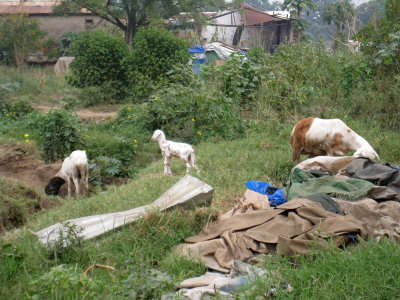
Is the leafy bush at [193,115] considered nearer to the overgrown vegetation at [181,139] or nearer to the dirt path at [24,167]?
the overgrown vegetation at [181,139]

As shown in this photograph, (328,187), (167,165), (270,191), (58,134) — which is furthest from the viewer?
(58,134)

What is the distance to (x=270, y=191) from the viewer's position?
5.41 metres

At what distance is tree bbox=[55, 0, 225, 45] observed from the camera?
23188 mm

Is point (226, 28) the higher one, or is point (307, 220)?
point (226, 28)

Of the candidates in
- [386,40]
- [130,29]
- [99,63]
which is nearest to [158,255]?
[386,40]

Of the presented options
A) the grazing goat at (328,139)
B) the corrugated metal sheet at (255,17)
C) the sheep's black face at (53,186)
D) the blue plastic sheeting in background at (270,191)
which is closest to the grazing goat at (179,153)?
the blue plastic sheeting in background at (270,191)

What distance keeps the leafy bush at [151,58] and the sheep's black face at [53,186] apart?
20.4ft

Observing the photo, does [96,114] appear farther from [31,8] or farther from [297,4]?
[297,4]

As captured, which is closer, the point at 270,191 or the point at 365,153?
the point at 270,191

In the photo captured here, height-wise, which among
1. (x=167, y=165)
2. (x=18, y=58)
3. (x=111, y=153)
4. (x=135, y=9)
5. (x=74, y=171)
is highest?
(x=135, y=9)

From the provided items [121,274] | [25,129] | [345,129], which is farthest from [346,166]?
[25,129]

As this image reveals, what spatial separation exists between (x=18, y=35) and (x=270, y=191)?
849 inches

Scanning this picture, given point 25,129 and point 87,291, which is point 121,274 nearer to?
point 87,291

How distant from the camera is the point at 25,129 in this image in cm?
1048
